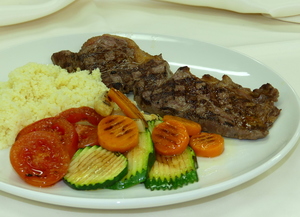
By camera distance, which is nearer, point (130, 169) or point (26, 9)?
point (130, 169)

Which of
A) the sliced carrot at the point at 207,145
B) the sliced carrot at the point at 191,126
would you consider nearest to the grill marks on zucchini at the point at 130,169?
the sliced carrot at the point at 207,145

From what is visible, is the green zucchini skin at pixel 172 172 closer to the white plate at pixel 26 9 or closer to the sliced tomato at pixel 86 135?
the sliced tomato at pixel 86 135

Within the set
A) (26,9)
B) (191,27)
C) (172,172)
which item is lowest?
(191,27)

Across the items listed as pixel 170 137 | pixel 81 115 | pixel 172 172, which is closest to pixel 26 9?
pixel 81 115

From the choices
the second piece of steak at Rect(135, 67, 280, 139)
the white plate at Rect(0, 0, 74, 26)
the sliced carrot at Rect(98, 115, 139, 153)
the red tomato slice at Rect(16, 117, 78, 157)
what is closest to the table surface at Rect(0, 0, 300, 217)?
the white plate at Rect(0, 0, 74, 26)

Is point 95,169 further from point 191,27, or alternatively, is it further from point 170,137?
point 191,27

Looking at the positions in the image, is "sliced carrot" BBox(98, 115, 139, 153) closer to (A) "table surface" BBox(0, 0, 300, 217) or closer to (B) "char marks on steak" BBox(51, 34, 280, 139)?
(B) "char marks on steak" BBox(51, 34, 280, 139)
